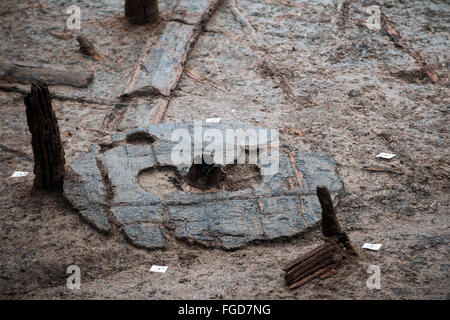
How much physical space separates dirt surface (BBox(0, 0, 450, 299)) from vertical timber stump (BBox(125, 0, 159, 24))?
13cm

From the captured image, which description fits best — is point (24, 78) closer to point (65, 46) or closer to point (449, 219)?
point (65, 46)

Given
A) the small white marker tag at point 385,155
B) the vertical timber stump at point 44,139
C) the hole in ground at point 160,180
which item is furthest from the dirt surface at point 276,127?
the hole in ground at point 160,180

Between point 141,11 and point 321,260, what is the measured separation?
4.82m

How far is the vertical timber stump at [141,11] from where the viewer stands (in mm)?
7492

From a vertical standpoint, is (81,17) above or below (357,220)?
above

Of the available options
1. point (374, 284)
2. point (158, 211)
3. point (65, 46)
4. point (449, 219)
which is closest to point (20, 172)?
point (158, 211)

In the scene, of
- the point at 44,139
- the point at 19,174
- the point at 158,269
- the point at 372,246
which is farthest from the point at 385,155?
the point at 19,174

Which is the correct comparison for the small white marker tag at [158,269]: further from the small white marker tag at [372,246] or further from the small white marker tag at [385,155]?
the small white marker tag at [385,155]

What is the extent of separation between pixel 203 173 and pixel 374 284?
175 centimetres

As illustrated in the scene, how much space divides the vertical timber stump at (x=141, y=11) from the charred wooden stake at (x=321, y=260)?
455cm

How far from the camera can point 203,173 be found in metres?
4.87

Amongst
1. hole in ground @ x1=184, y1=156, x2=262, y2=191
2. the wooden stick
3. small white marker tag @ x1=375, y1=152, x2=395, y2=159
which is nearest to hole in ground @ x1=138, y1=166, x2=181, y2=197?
hole in ground @ x1=184, y1=156, x2=262, y2=191

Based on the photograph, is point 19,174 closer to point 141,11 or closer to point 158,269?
point 158,269

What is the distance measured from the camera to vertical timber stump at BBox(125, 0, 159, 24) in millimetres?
7492
